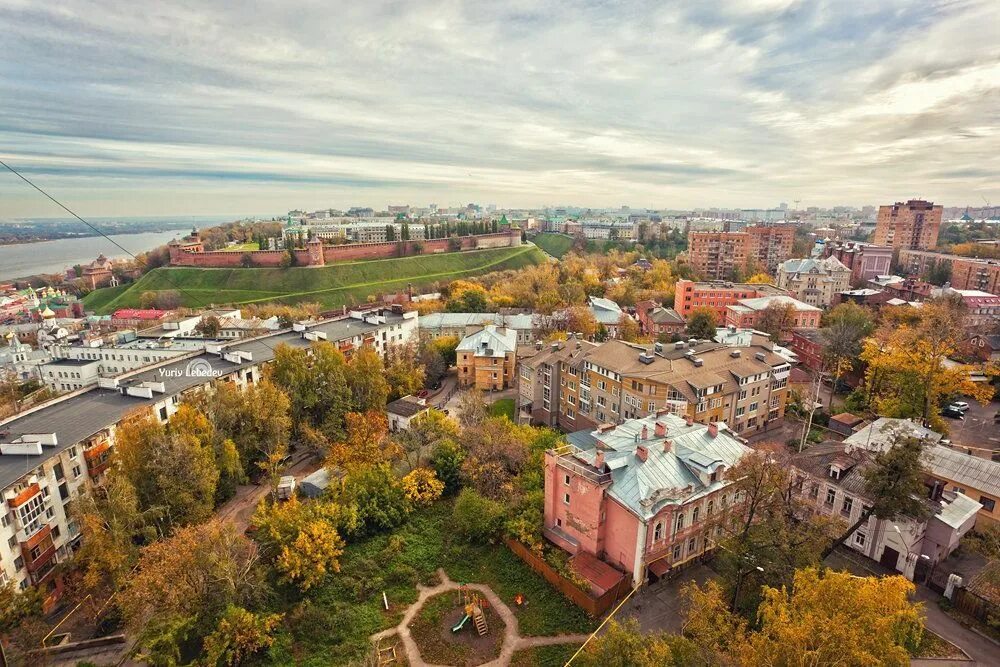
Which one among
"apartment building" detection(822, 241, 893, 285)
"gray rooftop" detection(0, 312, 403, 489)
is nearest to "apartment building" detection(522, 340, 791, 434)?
"gray rooftop" detection(0, 312, 403, 489)

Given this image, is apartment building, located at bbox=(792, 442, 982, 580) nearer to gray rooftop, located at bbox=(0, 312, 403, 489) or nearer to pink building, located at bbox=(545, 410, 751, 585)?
pink building, located at bbox=(545, 410, 751, 585)

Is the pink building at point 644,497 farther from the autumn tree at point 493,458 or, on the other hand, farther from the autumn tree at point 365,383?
the autumn tree at point 365,383

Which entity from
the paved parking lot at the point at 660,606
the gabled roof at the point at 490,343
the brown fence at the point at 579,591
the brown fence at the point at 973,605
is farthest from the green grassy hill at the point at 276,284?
the brown fence at the point at 973,605

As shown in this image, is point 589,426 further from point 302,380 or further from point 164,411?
point 164,411

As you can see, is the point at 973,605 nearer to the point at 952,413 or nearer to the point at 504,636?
the point at 504,636

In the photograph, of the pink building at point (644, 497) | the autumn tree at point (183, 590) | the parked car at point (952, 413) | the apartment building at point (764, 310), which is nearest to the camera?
the autumn tree at point (183, 590)

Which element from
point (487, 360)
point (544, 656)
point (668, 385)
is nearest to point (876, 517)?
point (668, 385)
